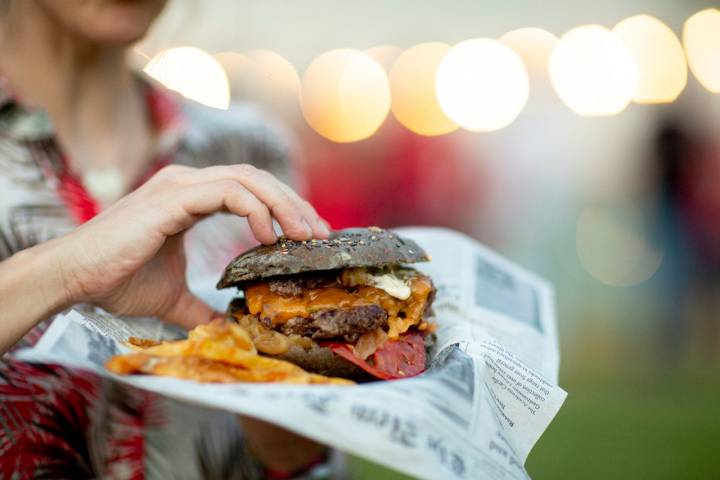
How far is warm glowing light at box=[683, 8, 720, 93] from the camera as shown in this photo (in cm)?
1151

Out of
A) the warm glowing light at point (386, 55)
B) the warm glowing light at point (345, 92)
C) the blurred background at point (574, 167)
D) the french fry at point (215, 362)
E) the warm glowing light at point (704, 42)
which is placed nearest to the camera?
the french fry at point (215, 362)

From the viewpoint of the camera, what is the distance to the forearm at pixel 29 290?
182cm

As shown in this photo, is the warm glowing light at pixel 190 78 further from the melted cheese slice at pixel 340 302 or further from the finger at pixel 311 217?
the melted cheese slice at pixel 340 302

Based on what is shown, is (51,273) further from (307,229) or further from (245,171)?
(307,229)

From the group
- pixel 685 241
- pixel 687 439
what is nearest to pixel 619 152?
pixel 685 241

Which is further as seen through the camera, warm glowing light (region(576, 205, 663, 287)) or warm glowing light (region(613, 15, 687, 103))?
warm glowing light (region(613, 15, 687, 103))

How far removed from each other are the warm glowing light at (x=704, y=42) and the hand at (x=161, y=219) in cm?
1079

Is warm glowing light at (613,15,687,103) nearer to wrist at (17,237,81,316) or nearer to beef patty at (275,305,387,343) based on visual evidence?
beef patty at (275,305,387,343)

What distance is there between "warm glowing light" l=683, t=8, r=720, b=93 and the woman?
1026 cm

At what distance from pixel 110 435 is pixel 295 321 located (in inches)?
37.1

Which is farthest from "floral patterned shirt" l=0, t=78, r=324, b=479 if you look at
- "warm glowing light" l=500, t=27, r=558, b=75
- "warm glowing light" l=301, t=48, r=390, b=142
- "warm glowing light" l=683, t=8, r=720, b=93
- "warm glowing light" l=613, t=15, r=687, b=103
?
"warm glowing light" l=500, t=27, r=558, b=75

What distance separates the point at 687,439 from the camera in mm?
5602

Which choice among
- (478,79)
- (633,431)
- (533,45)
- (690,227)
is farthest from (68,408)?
(478,79)

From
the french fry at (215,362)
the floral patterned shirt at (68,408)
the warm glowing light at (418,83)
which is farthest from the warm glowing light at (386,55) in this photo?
the french fry at (215,362)
